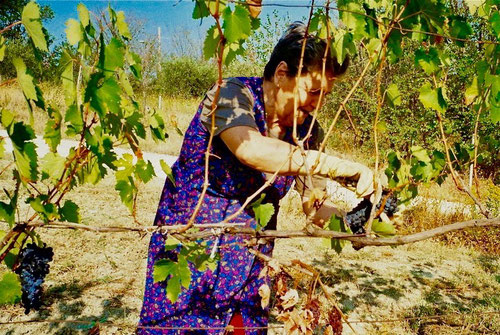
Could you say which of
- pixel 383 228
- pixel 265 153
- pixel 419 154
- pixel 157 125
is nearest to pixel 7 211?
pixel 157 125

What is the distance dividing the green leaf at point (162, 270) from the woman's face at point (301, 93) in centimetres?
65

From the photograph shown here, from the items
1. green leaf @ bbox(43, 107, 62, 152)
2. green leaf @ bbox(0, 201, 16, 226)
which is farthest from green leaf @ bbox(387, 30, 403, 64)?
green leaf @ bbox(0, 201, 16, 226)

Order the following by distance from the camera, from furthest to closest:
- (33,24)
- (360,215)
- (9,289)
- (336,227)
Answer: (360,215) → (336,227) → (9,289) → (33,24)

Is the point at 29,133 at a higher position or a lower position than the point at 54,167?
higher

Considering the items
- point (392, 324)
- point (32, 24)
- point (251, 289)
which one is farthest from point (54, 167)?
point (392, 324)

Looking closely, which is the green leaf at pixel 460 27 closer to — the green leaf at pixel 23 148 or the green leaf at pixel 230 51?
the green leaf at pixel 230 51

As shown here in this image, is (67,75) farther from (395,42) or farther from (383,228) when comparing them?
(395,42)

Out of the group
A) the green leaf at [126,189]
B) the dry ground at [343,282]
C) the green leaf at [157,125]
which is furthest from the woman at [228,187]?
the dry ground at [343,282]

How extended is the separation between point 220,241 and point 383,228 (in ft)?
2.17

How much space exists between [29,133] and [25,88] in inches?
3.5

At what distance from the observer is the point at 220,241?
156cm

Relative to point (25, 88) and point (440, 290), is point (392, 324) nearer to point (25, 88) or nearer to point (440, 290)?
point (440, 290)

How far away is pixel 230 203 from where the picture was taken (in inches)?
63.9

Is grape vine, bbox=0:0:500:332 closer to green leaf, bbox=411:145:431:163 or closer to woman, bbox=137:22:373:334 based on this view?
green leaf, bbox=411:145:431:163
